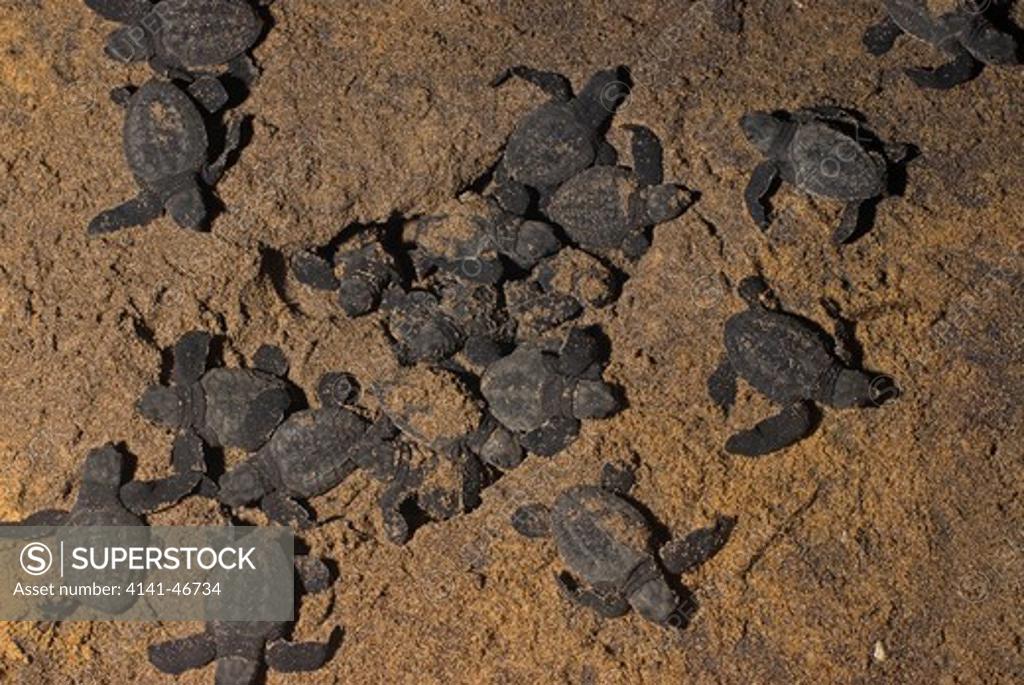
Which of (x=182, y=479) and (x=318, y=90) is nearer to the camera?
(x=182, y=479)

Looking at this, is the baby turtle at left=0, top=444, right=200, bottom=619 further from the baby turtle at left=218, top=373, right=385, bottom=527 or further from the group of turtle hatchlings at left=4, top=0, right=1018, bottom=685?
the baby turtle at left=218, top=373, right=385, bottom=527

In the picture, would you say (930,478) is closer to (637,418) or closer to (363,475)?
(637,418)

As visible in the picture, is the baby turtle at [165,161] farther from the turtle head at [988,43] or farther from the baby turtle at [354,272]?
the turtle head at [988,43]

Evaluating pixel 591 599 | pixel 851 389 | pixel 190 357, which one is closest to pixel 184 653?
pixel 190 357

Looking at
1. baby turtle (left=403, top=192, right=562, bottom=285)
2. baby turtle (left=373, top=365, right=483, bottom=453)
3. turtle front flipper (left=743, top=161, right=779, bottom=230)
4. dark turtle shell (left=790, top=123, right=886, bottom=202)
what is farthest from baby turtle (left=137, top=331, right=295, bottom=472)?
dark turtle shell (left=790, top=123, right=886, bottom=202)

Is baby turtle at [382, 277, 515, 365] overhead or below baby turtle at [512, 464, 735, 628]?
overhead

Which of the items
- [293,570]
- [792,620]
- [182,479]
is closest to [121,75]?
[182,479]

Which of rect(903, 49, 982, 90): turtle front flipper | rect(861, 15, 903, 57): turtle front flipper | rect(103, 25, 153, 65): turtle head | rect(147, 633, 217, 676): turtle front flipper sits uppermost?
rect(861, 15, 903, 57): turtle front flipper
